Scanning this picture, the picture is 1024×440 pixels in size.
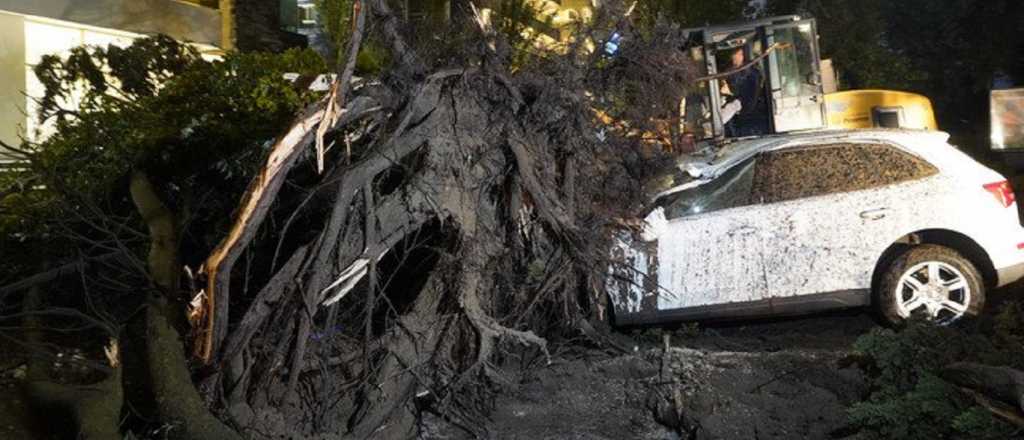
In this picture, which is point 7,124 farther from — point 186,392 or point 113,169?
point 186,392

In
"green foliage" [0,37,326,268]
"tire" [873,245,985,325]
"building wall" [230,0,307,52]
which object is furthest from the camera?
"building wall" [230,0,307,52]

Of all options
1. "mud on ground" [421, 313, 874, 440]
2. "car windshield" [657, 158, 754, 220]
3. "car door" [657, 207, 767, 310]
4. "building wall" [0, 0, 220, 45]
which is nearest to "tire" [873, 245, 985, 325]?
"mud on ground" [421, 313, 874, 440]

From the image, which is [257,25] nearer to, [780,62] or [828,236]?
[780,62]

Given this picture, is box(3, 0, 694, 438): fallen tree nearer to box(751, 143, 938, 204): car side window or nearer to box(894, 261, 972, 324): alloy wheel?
box(751, 143, 938, 204): car side window

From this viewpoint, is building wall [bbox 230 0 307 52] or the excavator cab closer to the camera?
the excavator cab

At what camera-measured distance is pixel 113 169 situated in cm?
712

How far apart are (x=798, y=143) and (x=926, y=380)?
2.50m

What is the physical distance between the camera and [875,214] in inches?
262

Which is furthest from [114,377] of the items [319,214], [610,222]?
[610,222]

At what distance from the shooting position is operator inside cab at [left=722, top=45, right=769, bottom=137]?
10969mm

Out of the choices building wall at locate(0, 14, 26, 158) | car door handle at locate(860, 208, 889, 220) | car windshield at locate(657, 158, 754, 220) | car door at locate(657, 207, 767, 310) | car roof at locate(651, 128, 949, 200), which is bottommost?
car door at locate(657, 207, 767, 310)

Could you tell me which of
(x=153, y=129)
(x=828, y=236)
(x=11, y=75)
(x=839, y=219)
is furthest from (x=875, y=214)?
(x=11, y=75)

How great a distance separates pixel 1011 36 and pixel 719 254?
18000 millimetres

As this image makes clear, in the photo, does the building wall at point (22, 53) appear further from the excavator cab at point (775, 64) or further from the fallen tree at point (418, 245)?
the excavator cab at point (775, 64)
